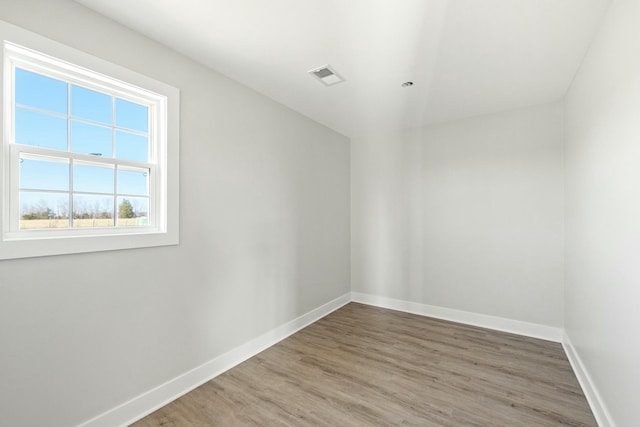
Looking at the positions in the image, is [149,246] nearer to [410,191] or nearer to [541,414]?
[541,414]

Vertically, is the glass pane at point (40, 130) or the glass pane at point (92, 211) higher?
the glass pane at point (40, 130)

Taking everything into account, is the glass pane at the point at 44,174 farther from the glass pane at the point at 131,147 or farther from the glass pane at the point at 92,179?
the glass pane at the point at 131,147

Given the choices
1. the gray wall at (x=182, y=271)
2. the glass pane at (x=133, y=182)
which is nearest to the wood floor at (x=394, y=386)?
the gray wall at (x=182, y=271)

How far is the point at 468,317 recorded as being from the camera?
3543 millimetres

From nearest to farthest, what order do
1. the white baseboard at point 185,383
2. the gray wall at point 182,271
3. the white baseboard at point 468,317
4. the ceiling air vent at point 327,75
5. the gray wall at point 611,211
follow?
1. the gray wall at point 611,211
2. the gray wall at point 182,271
3. the white baseboard at point 185,383
4. the ceiling air vent at point 327,75
5. the white baseboard at point 468,317

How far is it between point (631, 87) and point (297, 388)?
9.21 ft

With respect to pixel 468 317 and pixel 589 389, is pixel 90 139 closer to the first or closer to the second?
pixel 589 389

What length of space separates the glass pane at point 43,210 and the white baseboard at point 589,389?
349 centimetres

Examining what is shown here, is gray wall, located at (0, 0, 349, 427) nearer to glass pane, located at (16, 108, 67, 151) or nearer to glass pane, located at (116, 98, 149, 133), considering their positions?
glass pane, located at (116, 98, 149, 133)

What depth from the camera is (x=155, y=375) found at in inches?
79.4

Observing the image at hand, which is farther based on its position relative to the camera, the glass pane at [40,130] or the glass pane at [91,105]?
the glass pane at [91,105]

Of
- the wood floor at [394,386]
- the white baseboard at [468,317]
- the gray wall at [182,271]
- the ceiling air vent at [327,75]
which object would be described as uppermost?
the ceiling air vent at [327,75]

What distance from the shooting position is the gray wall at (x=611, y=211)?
140cm

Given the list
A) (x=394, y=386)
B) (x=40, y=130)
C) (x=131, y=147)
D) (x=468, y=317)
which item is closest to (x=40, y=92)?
(x=40, y=130)
